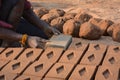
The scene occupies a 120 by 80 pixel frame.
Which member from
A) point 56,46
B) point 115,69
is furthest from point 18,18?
point 115,69

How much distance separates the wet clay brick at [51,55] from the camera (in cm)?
363

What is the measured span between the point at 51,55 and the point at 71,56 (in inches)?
8.0

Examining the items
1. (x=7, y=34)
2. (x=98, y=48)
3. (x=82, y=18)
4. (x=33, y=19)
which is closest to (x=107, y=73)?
(x=98, y=48)

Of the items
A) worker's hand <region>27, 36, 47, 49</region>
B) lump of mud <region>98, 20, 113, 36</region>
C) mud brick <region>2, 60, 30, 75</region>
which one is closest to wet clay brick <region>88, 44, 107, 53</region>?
worker's hand <region>27, 36, 47, 49</region>

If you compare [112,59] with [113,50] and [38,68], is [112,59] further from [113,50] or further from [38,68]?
[38,68]

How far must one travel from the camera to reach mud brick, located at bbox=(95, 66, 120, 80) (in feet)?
10.6

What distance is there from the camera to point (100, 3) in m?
7.88

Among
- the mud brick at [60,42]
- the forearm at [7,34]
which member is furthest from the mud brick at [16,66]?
the forearm at [7,34]

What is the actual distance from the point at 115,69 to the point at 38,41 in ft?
3.38

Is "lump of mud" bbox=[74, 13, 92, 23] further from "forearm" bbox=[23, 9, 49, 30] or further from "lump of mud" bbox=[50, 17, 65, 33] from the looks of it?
"forearm" bbox=[23, 9, 49, 30]

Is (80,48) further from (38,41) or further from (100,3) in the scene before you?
(100,3)

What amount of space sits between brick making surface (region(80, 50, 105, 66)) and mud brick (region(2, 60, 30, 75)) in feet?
1.80

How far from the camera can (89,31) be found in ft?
17.7

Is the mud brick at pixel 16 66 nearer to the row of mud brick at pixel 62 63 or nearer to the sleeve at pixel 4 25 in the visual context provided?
the row of mud brick at pixel 62 63
